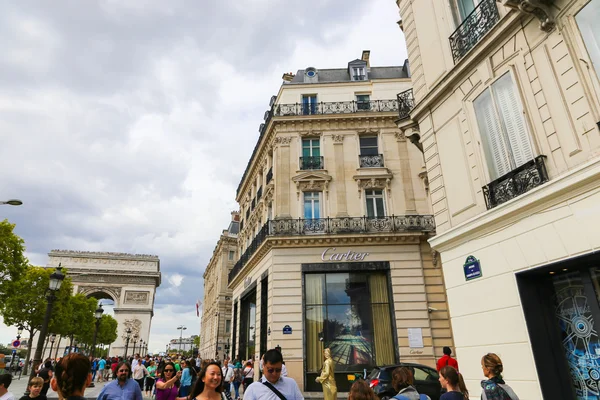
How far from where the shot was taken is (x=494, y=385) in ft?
15.2

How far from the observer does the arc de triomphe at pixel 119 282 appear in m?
65.2

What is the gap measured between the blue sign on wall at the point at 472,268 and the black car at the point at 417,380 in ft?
12.0

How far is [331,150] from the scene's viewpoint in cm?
2252

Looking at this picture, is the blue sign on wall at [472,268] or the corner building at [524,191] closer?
the corner building at [524,191]

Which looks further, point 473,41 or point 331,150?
point 331,150

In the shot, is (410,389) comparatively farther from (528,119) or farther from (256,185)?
(256,185)

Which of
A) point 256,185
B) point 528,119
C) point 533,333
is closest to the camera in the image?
point 533,333

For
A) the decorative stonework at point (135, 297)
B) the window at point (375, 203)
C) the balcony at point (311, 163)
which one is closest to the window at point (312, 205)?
the balcony at point (311, 163)

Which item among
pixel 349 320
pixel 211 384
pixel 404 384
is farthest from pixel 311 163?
pixel 211 384

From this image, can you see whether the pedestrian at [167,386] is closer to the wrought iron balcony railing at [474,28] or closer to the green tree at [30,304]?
the wrought iron balcony railing at [474,28]

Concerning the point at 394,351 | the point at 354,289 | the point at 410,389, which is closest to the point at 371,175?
the point at 354,289

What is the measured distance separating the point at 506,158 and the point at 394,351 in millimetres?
13220

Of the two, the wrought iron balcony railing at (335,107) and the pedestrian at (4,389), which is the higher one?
the wrought iron balcony railing at (335,107)

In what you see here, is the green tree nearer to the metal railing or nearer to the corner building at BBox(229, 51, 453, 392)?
the corner building at BBox(229, 51, 453, 392)
